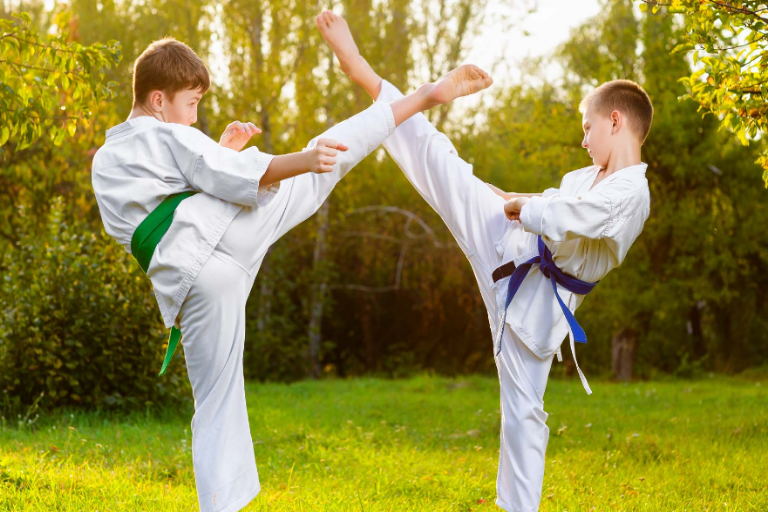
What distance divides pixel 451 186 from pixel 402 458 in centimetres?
223

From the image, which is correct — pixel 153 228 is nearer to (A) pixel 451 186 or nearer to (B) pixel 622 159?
(A) pixel 451 186

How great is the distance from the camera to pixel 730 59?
3.81 meters

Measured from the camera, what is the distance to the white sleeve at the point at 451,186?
354cm

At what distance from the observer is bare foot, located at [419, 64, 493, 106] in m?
3.31

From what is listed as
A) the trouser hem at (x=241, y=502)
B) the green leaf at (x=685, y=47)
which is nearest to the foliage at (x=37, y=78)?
the trouser hem at (x=241, y=502)

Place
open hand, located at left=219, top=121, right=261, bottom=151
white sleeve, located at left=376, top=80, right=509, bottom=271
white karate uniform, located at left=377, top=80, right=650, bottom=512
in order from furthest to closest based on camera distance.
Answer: white sleeve, located at left=376, top=80, right=509, bottom=271 < open hand, located at left=219, top=121, right=261, bottom=151 < white karate uniform, located at left=377, top=80, right=650, bottom=512

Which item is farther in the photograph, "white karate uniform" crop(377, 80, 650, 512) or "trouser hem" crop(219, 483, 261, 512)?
"white karate uniform" crop(377, 80, 650, 512)

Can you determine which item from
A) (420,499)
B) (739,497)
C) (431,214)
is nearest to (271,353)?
(431,214)

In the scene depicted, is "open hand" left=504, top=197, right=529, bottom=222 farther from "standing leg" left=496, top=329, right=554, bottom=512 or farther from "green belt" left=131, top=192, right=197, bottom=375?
"green belt" left=131, top=192, right=197, bottom=375

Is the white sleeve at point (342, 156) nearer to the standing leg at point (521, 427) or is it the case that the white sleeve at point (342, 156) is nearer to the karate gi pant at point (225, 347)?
the karate gi pant at point (225, 347)

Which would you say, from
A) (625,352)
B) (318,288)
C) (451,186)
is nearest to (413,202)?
(318,288)

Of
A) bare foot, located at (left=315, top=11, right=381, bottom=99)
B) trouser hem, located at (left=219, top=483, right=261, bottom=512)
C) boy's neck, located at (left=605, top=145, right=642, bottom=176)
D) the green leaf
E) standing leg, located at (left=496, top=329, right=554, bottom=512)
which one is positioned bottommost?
trouser hem, located at (left=219, top=483, right=261, bottom=512)

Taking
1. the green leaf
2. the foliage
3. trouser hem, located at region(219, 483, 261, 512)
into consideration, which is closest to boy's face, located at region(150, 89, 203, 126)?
the foliage

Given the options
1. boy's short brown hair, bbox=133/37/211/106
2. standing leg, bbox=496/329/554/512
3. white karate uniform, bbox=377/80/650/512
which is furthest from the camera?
standing leg, bbox=496/329/554/512
